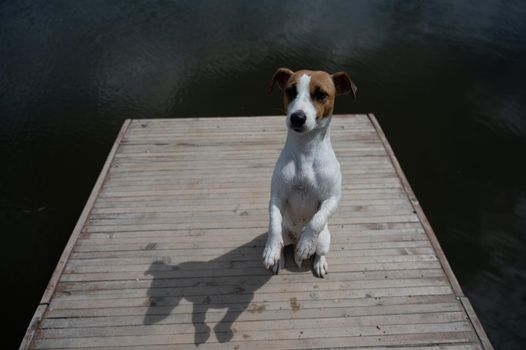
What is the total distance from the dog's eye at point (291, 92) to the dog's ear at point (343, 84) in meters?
0.49

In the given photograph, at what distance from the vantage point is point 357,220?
535cm

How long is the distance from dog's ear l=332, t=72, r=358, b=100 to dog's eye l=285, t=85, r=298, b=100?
1.60 feet

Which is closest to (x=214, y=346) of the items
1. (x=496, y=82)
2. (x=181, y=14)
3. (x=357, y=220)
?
(x=357, y=220)

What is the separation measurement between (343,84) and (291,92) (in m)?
0.59

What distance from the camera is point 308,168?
11.9ft

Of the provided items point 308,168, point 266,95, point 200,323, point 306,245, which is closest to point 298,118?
point 308,168

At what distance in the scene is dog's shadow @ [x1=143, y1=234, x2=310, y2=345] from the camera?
416cm

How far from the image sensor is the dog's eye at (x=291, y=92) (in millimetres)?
3271

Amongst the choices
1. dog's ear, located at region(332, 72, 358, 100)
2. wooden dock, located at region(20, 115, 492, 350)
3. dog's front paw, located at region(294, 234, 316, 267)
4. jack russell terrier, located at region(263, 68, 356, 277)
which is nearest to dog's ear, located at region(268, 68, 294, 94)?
jack russell terrier, located at region(263, 68, 356, 277)

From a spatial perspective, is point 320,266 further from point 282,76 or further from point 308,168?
point 282,76

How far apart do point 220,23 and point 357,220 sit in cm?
1140

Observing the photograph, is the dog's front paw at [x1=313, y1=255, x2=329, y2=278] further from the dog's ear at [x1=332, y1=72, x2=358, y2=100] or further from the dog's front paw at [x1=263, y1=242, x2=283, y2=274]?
the dog's ear at [x1=332, y1=72, x2=358, y2=100]

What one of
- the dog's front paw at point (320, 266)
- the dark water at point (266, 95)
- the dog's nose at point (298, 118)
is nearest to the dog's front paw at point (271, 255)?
the dog's front paw at point (320, 266)

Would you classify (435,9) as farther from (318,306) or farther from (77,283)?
(77,283)
